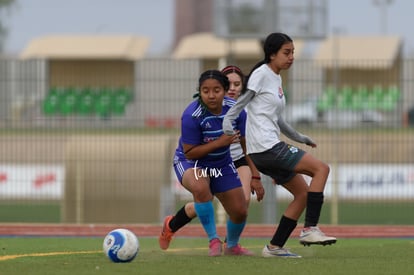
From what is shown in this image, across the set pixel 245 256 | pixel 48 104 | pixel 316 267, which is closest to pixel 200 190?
pixel 245 256

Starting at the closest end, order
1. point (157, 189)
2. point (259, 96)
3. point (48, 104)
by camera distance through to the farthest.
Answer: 1. point (259, 96)
2. point (48, 104)
3. point (157, 189)

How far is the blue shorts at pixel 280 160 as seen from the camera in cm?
1148

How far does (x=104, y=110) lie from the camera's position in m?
22.2

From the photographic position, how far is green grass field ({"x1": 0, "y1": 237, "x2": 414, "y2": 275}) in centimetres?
994

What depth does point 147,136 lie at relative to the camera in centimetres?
2206

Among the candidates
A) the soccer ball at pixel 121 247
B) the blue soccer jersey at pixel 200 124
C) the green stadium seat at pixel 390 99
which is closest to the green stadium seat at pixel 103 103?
the green stadium seat at pixel 390 99

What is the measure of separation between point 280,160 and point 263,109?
508 mm

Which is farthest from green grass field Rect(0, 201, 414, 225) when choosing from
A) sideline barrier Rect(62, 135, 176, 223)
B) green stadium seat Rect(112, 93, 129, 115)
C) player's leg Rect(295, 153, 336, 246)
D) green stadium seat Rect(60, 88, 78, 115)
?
player's leg Rect(295, 153, 336, 246)

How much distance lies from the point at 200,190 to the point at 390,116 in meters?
10.3

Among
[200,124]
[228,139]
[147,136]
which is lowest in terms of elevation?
[147,136]

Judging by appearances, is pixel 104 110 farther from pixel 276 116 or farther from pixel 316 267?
pixel 316 267

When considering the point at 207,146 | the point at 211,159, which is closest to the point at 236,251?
the point at 211,159

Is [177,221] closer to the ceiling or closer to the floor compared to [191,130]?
closer to the floor

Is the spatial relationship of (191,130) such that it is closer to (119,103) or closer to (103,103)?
(119,103)
